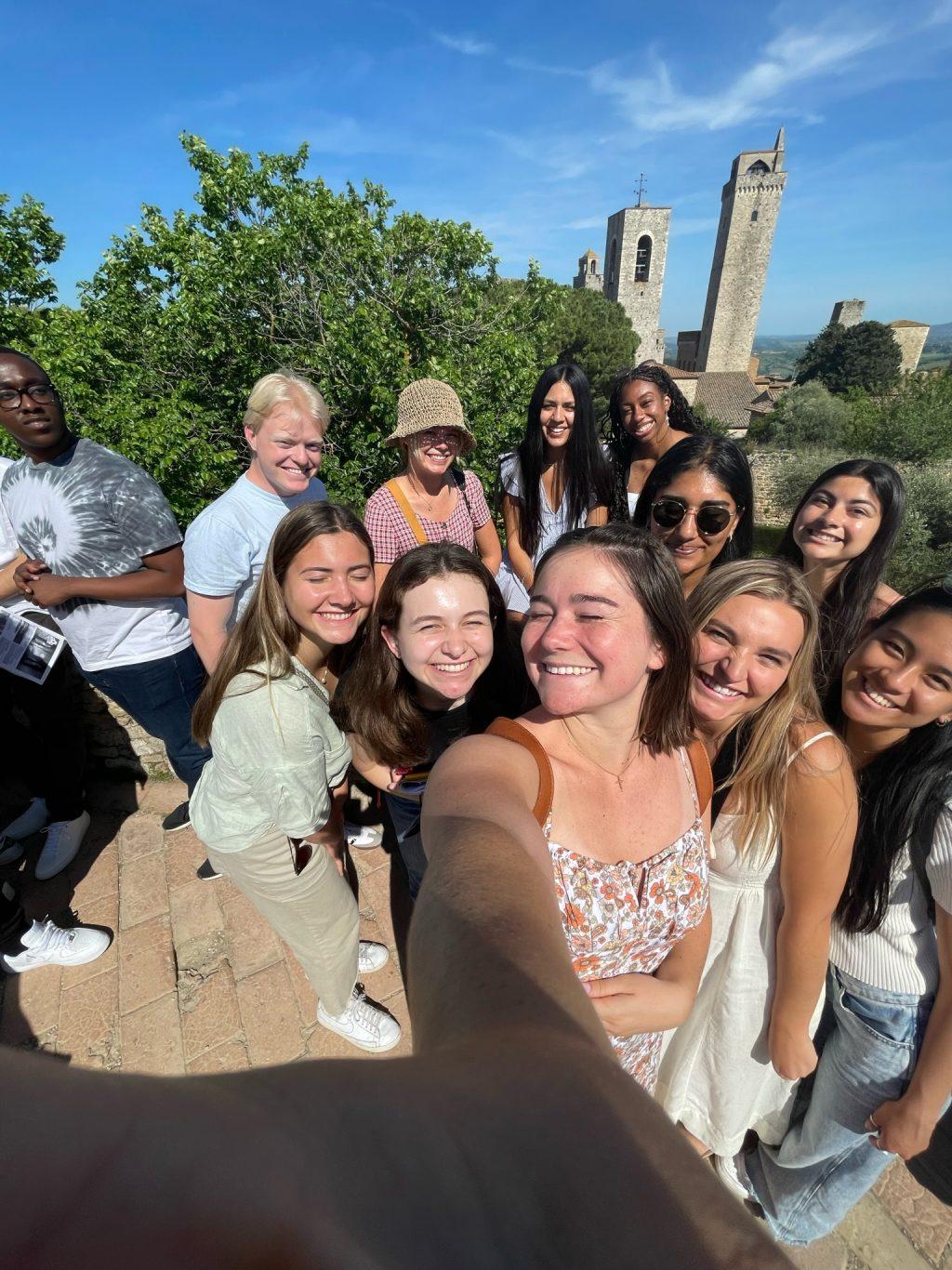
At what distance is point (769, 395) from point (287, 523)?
4838 cm

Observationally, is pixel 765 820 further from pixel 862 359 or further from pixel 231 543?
pixel 862 359

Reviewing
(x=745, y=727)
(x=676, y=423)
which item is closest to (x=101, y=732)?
(x=745, y=727)

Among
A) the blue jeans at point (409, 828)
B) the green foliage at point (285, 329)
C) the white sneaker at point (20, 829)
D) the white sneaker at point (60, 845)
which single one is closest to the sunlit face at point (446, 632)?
the blue jeans at point (409, 828)

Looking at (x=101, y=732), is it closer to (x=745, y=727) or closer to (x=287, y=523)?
(x=287, y=523)

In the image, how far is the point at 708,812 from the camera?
5.07 ft

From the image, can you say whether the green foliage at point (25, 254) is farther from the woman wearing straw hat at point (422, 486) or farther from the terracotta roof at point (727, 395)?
the terracotta roof at point (727, 395)

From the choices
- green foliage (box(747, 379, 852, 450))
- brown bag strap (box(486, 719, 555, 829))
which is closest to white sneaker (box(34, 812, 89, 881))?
brown bag strap (box(486, 719, 555, 829))

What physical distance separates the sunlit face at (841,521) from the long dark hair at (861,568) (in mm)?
37

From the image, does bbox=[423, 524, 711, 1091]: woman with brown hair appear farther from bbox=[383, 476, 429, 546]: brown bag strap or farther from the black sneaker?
the black sneaker

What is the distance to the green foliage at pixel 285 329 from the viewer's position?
7.78 metres

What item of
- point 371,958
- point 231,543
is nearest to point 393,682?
point 231,543

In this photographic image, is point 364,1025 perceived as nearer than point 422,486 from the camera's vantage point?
Yes

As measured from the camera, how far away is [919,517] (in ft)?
56.9

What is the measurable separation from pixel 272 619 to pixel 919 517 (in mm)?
21898
